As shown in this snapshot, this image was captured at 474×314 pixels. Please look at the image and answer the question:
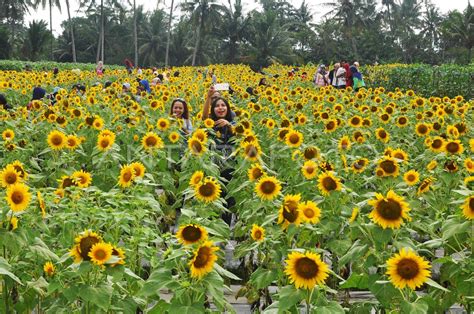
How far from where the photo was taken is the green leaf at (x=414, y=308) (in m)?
2.39

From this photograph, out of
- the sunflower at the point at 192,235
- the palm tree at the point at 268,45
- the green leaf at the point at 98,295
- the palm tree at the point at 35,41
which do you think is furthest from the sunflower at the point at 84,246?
the palm tree at the point at 35,41

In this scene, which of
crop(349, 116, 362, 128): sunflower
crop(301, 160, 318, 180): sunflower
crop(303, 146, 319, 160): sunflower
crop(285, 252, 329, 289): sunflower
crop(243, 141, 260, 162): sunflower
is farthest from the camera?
crop(349, 116, 362, 128): sunflower

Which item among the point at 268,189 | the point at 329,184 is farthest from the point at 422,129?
the point at 268,189

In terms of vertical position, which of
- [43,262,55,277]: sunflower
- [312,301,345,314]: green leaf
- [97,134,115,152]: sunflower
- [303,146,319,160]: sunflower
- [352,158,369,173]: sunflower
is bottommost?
[43,262,55,277]: sunflower

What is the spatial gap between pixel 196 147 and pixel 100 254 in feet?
8.13

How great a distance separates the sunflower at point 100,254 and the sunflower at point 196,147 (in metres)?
2.44

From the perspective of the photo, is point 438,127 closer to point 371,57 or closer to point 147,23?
point 371,57

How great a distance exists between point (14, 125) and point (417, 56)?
5085cm

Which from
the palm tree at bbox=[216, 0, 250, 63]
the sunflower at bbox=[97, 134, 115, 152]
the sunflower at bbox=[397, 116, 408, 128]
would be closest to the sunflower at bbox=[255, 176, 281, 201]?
the sunflower at bbox=[97, 134, 115, 152]

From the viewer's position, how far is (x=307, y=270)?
A: 2332mm

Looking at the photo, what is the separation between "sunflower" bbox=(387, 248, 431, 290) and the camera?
236 centimetres

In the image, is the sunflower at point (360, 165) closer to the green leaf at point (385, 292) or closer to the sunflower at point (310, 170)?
the sunflower at point (310, 170)

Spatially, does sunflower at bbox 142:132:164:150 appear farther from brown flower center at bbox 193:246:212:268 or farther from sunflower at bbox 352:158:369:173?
brown flower center at bbox 193:246:212:268

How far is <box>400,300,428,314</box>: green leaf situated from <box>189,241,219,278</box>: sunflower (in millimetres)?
779
